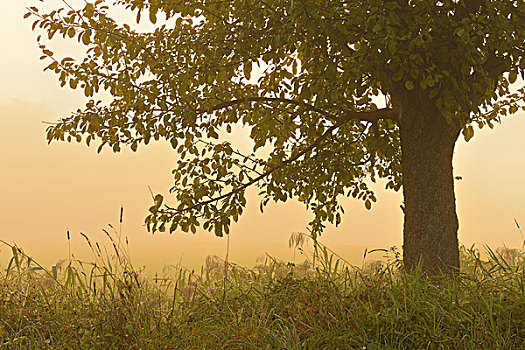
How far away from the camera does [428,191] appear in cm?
743

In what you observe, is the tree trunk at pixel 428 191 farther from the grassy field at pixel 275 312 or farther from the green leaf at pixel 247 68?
the green leaf at pixel 247 68

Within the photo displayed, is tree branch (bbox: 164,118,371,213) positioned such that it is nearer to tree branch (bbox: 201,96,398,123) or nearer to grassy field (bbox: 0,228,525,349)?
tree branch (bbox: 201,96,398,123)

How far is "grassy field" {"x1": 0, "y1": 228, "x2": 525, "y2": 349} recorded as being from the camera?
5176 millimetres

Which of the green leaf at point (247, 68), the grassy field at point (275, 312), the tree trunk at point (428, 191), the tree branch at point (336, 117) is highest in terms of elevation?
the green leaf at point (247, 68)

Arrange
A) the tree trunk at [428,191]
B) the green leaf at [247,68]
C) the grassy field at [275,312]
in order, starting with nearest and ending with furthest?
1. the grassy field at [275,312]
2. the tree trunk at [428,191]
3. the green leaf at [247,68]

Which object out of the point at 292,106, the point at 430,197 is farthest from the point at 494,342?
the point at 292,106

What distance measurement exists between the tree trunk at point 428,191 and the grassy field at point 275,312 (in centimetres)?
116

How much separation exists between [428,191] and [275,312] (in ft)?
9.32

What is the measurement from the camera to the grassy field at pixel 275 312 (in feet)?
17.0

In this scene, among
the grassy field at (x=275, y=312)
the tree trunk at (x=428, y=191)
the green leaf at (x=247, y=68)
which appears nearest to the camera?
the grassy field at (x=275, y=312)

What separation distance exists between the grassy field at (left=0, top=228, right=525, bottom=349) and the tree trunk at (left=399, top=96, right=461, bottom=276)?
1159 mm

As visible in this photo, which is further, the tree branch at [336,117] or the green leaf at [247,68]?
the tree branch at [336,117]

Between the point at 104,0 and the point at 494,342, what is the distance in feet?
21.3

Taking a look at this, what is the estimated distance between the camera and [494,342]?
5.04 meters
